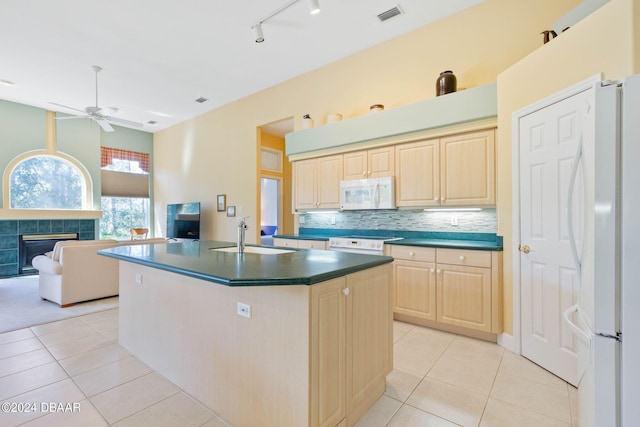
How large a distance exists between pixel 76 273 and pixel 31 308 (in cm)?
68

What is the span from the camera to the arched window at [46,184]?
590 centimetres

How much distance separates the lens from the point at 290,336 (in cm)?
148

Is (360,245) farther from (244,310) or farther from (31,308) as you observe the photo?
(31,308)

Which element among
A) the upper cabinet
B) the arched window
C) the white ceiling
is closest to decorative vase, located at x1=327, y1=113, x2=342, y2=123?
the white ceiling

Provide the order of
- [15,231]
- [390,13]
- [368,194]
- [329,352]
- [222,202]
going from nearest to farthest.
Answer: [329,352] < [390,13] < [368,194] < [15,231] < [222,202]

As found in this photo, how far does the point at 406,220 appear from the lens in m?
3.84

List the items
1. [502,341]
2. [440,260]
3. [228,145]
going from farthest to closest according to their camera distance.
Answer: [228,145] < [440,260] < [502,341]

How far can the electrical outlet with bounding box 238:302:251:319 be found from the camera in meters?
1.66

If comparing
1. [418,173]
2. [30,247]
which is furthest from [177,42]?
[30,247]

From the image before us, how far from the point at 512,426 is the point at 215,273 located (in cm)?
190

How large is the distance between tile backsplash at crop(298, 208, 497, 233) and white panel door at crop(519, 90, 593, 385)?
70 cm

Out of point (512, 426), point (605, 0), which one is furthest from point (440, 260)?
point (605, 0)

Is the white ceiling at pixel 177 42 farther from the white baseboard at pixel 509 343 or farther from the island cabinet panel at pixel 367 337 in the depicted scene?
the white baseboard at pixel 509 343

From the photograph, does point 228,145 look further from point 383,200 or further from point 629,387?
point 629,387
